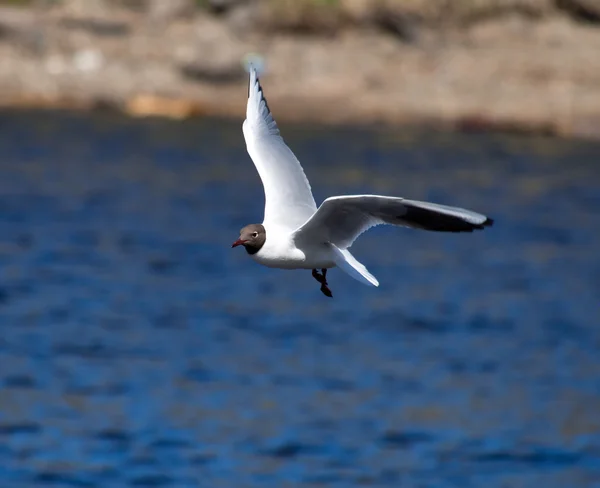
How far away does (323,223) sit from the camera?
7.45m

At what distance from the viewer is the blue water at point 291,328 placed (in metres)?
15.0

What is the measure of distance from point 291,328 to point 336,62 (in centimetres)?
1709

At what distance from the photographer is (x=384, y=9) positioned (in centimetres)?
3750

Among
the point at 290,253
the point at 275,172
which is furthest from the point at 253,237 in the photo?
the point at 275,172

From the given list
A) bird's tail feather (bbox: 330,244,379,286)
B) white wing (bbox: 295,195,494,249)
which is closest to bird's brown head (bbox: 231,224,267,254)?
white wing (bbox: 295,195,494,249)

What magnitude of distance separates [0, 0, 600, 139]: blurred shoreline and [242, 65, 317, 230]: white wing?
83.0ft

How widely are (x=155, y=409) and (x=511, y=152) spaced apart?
59.9 ft

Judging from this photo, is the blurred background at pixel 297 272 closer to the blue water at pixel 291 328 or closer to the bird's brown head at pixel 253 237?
the blue water at pixel 291 328

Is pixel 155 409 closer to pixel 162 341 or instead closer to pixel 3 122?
pixel 162 341

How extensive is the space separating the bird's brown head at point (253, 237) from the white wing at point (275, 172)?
1.72ft

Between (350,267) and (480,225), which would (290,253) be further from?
(480,225)

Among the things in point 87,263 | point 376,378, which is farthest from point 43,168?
point 376,378

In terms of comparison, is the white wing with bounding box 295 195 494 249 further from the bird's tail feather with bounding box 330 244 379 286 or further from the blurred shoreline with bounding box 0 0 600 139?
the blurred shoreline with bounding box 0 0 600 139

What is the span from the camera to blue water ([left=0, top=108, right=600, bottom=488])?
15.0 metres
